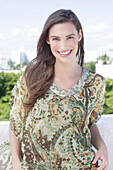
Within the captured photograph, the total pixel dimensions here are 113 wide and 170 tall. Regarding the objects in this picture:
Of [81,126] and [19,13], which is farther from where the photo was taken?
[19,13]

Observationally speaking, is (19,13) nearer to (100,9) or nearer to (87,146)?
(100,9)

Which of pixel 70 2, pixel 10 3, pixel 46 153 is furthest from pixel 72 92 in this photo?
pixel 10 3

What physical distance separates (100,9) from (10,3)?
56.9 ft

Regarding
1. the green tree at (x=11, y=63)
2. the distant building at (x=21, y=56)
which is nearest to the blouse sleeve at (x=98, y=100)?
the distant building at (x=21, y=56)

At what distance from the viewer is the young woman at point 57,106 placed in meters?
1.20

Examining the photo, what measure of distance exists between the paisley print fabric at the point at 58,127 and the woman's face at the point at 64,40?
0.53ft

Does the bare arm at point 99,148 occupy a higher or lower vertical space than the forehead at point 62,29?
lower

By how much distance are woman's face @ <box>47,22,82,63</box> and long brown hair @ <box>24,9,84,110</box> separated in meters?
0.03

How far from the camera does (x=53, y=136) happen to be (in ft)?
3.92

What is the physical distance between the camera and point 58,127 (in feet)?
3.92

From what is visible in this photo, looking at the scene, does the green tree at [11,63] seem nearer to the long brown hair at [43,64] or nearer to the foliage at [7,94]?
the foliage at [7,94]

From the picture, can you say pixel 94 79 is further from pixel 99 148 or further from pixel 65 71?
pixel 99 148

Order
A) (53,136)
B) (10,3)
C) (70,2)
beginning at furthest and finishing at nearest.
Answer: (10,3) < (70,2) < (53,136)

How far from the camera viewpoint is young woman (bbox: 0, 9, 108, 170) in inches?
47.1
